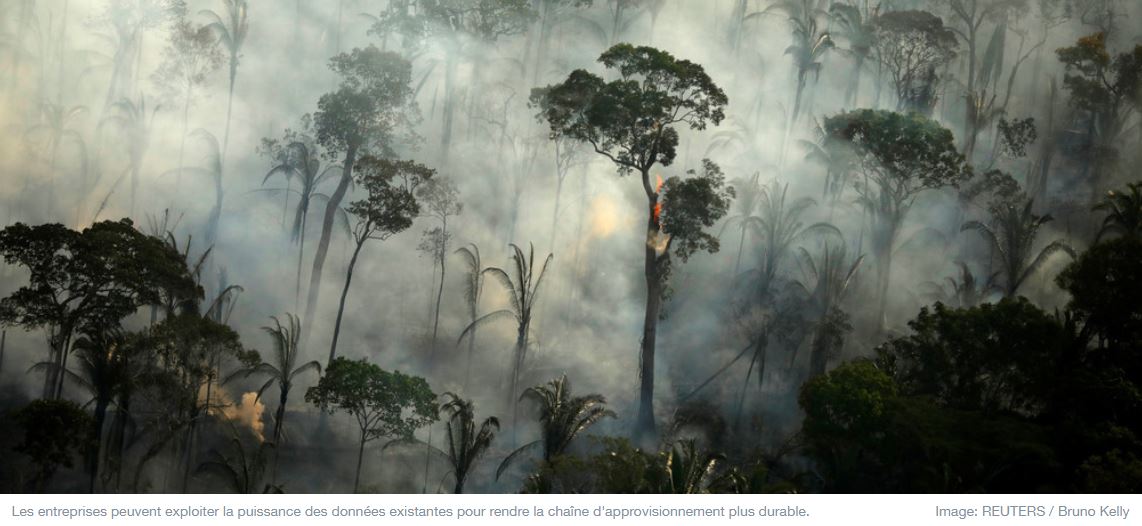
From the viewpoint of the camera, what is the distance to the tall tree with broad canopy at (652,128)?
2559 cm

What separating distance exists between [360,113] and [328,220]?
8.25 ft

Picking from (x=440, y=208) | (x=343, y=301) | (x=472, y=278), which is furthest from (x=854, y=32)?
(x=343, y=301)

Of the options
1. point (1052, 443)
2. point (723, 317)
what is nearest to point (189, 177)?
point (723, 317)

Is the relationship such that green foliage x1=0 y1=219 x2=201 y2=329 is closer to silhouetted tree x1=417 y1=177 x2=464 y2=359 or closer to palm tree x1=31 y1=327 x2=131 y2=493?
palm tree x1=31 y1=327 x2=131 y2=493

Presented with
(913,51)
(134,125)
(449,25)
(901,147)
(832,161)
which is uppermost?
(913,51)

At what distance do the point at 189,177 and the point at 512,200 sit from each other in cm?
707

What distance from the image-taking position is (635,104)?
1003 inches

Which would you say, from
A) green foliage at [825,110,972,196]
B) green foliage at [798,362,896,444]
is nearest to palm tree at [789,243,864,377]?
green foliage at [825,110,972,196]

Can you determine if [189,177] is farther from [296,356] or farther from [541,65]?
[541,65]

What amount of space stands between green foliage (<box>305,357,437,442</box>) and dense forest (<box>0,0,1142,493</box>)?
81 millimetres

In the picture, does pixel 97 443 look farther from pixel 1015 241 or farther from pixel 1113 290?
pixel 1015 241

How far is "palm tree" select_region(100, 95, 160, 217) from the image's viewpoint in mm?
25750

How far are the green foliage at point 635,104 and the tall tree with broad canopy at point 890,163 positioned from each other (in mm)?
3998

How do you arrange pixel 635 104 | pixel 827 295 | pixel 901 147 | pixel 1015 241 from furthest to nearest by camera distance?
pixel 1015 241 < pixel 901 147 < pixel 827 295 < pixel 635 104
